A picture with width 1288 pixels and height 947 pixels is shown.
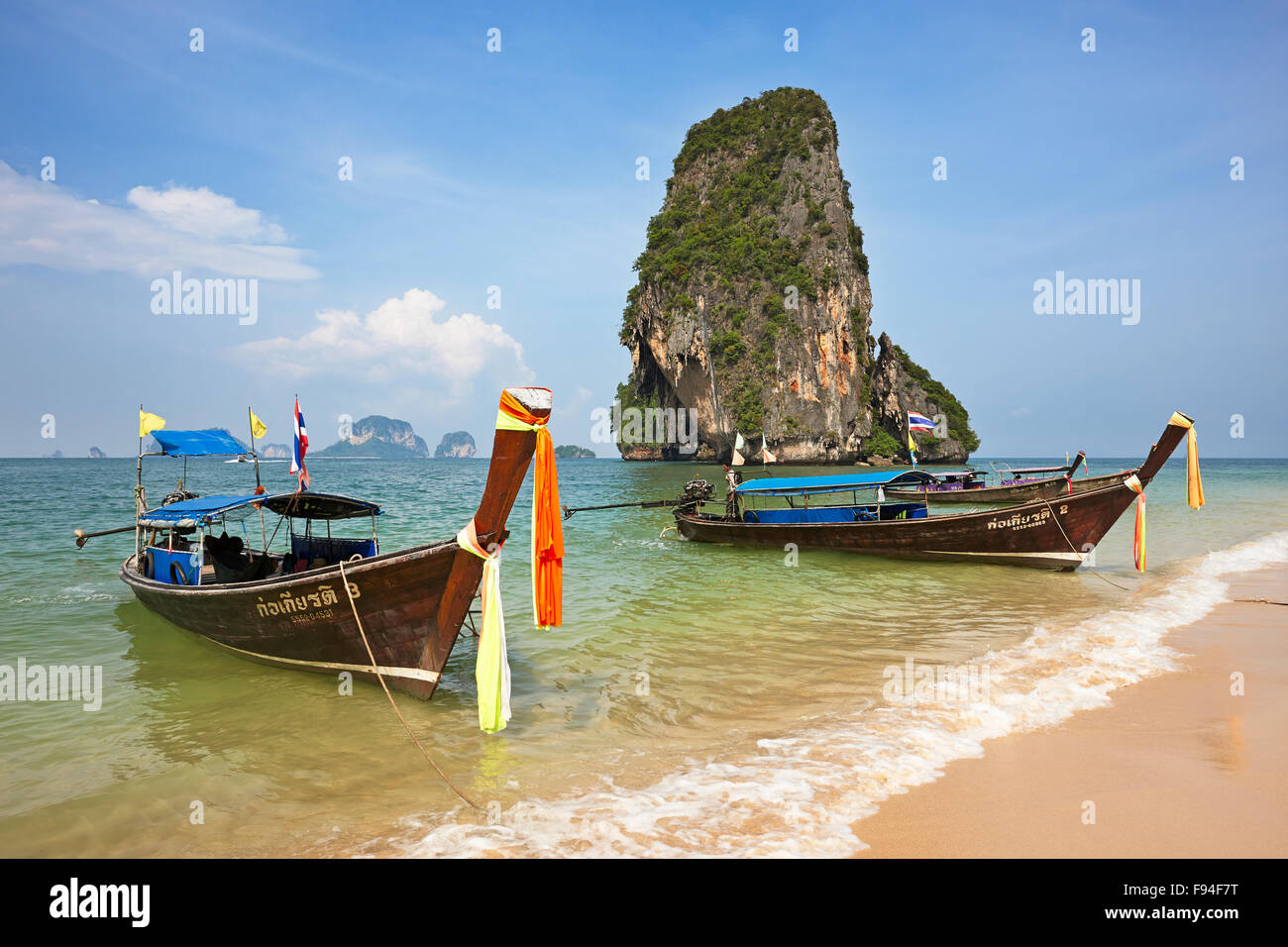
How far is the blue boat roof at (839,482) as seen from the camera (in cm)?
1538

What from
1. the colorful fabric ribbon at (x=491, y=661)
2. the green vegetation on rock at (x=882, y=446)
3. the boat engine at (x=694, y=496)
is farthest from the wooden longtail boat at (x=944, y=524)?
the green vegetation on rock at (x=882, y=446)

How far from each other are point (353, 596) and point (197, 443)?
5.77 m

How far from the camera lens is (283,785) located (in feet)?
15.6

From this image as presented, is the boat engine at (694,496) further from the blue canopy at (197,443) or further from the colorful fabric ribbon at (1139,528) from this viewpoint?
the blue canopy at (197,443)

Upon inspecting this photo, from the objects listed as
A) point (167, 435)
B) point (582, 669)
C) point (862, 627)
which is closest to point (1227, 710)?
point (862, 627)

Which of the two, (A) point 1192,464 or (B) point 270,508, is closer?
(B) point 270,508

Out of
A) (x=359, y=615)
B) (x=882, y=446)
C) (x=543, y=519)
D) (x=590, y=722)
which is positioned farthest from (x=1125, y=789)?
(x=882, y=446)

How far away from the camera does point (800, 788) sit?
4.43 m

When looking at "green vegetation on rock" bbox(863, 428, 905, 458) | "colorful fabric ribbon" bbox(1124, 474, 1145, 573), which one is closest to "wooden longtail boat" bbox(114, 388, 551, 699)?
Answer: "colorful fabric ribbon" bbox(1124, 474, 1145, 573)

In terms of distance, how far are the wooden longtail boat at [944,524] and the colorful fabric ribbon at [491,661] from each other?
11.4 meters

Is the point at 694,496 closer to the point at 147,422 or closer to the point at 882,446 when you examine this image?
the point at 147,422

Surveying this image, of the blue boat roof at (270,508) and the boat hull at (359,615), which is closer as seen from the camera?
the boat hull at (359,615)

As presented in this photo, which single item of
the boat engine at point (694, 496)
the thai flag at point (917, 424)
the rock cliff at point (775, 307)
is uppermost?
the rock cliff at point (775, 307)
